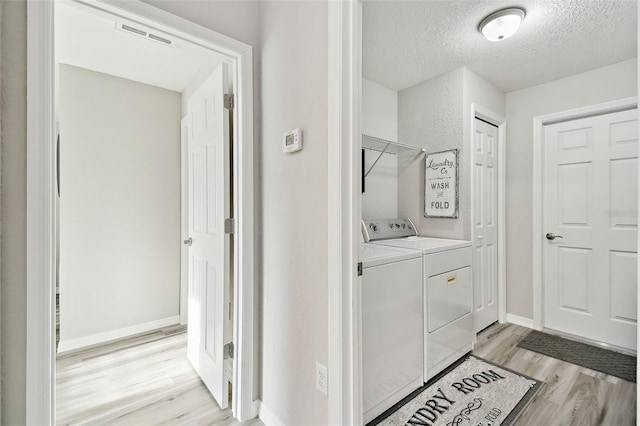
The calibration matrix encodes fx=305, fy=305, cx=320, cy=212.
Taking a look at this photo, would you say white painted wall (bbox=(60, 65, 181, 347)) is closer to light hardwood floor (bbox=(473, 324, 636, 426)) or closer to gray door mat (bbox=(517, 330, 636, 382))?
light hardwood floor (bbox=(473, 324, 636, 426))

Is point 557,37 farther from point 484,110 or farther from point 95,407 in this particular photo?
point 95,407

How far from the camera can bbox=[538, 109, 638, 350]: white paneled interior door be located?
250cm

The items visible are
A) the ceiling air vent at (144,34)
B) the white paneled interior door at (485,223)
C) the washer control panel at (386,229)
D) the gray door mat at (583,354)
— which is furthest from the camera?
the white paneled interior door at (485,223)

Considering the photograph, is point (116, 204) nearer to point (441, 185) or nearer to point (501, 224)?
point (441, 185)

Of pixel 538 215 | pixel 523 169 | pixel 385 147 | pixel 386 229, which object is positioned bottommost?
pixel 386 229

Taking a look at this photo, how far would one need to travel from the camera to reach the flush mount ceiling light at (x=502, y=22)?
6.07 ft

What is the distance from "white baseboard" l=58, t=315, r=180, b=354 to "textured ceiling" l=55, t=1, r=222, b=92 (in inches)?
90.6

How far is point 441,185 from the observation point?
8.95ft

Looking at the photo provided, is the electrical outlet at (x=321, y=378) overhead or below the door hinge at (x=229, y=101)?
below

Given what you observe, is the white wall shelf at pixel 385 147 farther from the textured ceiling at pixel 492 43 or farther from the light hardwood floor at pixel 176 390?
the light hardwood floor at pixel 176 390

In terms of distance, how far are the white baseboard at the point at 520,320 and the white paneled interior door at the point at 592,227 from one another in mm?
143

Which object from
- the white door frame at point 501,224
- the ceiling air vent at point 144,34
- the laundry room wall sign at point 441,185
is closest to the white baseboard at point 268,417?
the laundry room wall sign at point 441,185

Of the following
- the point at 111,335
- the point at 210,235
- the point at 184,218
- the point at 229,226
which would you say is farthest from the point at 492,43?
the point at 111,335

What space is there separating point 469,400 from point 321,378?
116 centimetres
